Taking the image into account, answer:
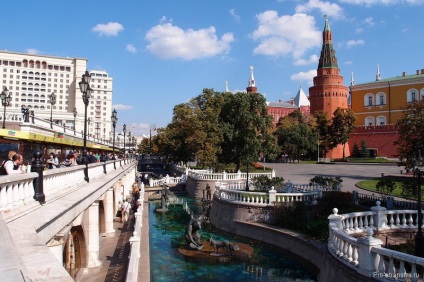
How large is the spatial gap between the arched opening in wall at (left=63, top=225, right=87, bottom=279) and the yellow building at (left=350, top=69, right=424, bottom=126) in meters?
74.5

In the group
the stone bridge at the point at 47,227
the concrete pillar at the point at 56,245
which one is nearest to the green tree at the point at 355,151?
the stone bridge at the point at 47,227

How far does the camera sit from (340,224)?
38.4 feet

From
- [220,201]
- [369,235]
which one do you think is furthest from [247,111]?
[369,235]

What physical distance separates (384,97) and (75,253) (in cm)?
7813

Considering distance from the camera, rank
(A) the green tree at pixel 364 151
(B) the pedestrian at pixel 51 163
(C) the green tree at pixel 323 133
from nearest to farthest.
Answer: (B) the pedestrian at pixel 51 163
(A) the green tree at pixel 364 151
(C) the green tree at pixel 323 133

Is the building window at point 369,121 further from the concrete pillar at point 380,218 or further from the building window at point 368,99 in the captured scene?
the concrete pillar at point 380,218

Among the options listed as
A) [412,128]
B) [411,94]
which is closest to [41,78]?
[411,94]

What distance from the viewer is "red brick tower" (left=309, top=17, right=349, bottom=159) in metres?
89.9

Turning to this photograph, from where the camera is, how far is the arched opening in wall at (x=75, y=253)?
14.2m

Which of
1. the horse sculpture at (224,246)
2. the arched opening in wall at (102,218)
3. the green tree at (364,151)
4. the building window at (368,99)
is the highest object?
the building window at (368,99)

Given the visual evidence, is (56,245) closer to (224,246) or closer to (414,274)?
(414,274)

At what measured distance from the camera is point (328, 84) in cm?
8988

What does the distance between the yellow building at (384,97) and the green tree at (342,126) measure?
10.2 meters

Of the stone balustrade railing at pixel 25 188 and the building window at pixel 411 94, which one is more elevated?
the building window at pixel 411 94
